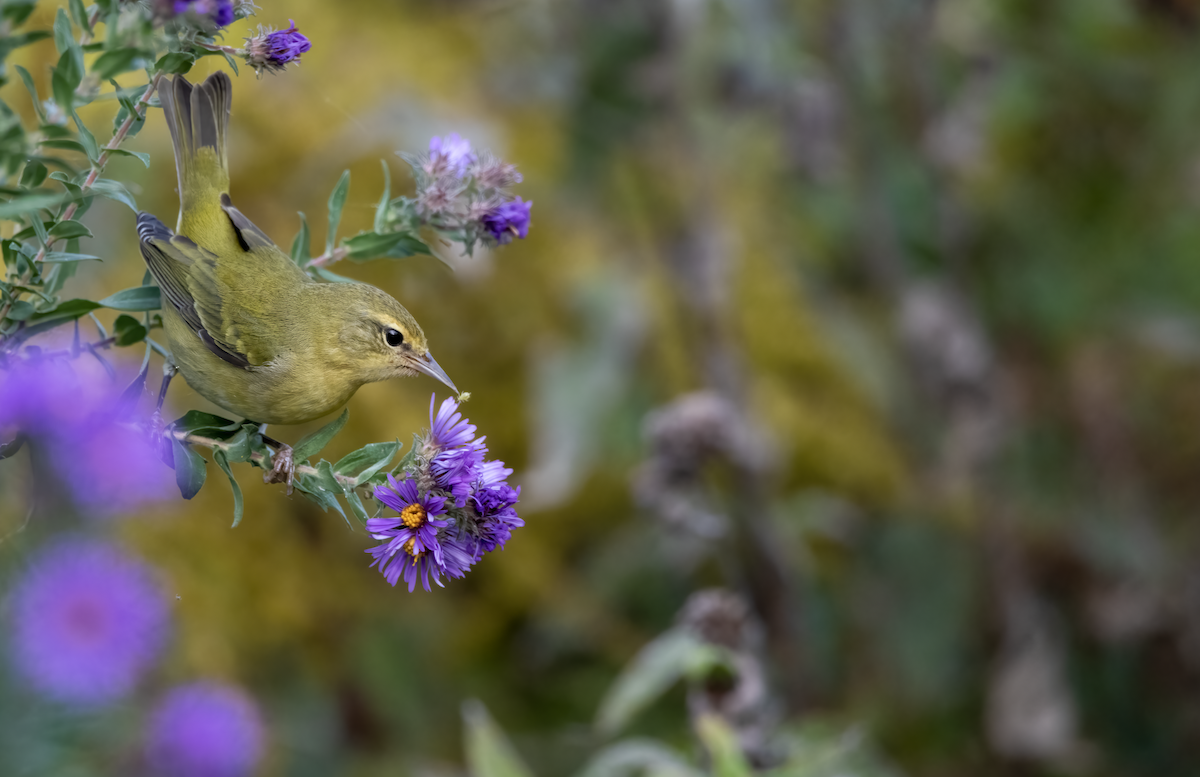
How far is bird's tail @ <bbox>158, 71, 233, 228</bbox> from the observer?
A: 0.59 meters

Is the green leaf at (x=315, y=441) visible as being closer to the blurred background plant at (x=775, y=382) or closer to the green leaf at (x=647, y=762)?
the green leaf at (x=647, y=762)

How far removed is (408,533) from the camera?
15.4 inches

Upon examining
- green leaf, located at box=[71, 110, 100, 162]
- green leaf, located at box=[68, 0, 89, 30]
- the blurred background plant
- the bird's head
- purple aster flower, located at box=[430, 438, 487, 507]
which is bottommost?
purple aster flower, located at box=[430, 438, 487, 507]

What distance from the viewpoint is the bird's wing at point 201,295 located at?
1.77 ft

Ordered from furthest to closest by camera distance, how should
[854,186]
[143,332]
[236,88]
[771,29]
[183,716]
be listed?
[854,186] → [236,88] → [771,29] → [143,332] → [183,716]

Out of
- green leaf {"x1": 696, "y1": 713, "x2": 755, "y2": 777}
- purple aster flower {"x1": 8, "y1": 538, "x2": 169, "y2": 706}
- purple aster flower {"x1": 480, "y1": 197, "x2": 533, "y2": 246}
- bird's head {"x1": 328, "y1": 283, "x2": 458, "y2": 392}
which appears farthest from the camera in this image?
green leaf {"x1": 696, "y1": 713, "x2": 755, "y2": 777}

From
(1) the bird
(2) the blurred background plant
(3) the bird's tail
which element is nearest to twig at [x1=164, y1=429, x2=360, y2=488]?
(1) the bird

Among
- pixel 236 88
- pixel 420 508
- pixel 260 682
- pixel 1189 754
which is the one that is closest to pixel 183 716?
pixel 420 508

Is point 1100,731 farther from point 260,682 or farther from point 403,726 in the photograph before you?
point 260,682

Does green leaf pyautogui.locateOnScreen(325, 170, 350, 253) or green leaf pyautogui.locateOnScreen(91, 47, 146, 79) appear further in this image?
green leaf pyautogui.locateOnScreen(325, 170, 350, 253)

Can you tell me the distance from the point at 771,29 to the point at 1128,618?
2.48 feet

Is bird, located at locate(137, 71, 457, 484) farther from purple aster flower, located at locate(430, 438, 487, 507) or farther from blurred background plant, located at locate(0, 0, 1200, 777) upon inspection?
blurred background plant, located at locate(0, 0, 1200, 777)

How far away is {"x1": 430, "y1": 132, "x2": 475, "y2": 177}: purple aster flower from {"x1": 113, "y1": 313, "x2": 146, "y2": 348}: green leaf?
0.14m

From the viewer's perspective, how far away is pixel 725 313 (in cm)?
117
